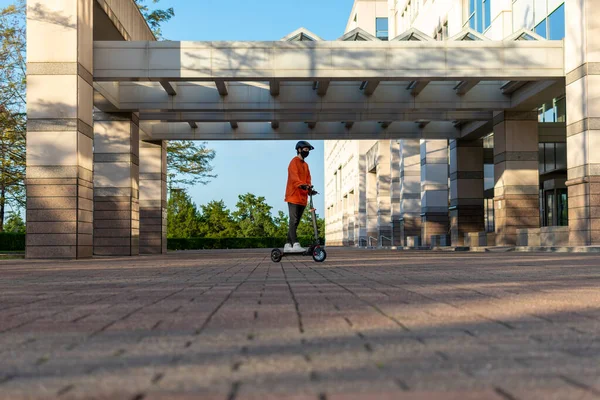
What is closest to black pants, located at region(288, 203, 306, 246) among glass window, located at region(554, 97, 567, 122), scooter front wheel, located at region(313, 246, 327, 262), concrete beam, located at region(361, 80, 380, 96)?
scooter front wheel, located at region(313, 246, 327, 262)

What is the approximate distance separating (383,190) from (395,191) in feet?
9.74

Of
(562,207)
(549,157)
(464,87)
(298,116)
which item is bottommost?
(562,207)

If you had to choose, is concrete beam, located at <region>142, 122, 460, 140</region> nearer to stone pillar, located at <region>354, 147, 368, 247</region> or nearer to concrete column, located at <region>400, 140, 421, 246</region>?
concrete column, located at <region>400, 140, 421, 246</region>

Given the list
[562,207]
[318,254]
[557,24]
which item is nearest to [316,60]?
[557,24]

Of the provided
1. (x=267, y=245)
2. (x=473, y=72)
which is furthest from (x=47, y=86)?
(x=267, y=245)

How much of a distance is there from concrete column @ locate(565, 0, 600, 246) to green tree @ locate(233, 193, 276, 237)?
Answer: 249 feet

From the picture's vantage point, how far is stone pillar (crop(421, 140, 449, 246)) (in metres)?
37.1

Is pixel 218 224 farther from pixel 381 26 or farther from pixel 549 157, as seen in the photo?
pixel 549 157

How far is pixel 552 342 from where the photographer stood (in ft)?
10.7

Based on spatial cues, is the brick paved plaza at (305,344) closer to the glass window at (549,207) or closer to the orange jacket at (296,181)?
the orange jacket at (296,181)

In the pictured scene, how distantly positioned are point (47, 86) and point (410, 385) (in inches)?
692

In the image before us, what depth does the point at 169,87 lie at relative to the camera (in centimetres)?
2219

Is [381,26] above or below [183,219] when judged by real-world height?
above

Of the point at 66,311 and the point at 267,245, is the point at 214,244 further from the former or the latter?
the point at 66,311
